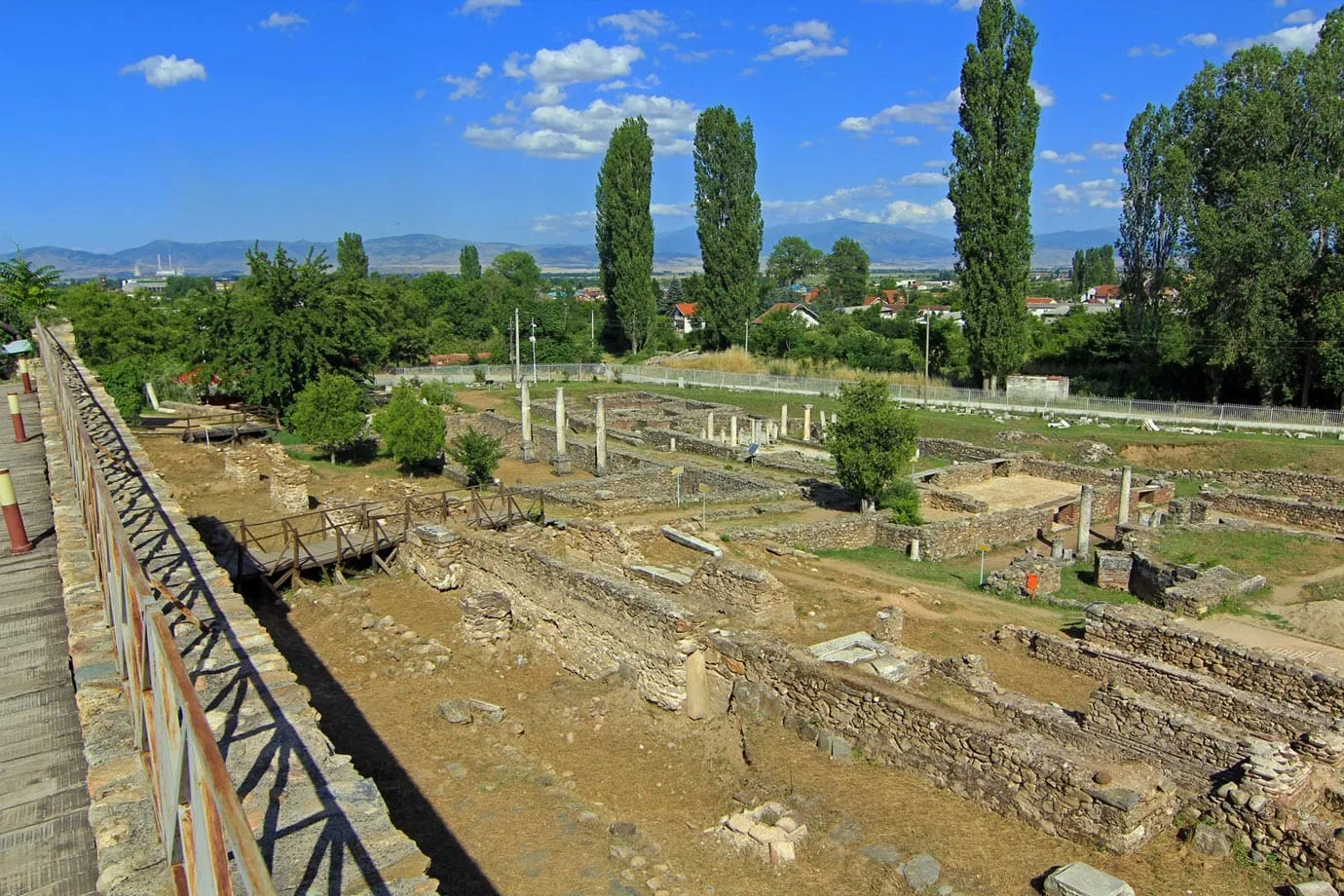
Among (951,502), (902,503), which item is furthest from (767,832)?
(951,502)

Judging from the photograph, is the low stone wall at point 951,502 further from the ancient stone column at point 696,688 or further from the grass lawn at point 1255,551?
the ancient stone column at point 696,688

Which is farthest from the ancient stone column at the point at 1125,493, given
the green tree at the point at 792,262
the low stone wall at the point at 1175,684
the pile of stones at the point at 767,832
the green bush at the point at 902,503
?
the green tree at the point at 792,262

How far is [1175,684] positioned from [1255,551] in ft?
32.4

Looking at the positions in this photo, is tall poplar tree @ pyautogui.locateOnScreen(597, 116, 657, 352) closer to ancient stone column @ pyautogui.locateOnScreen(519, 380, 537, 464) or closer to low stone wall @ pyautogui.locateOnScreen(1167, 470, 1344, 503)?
ancient stone column @ pyautogui.locateOnScreen(519, 380, 537, 464)

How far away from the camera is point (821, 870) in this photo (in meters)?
7.89

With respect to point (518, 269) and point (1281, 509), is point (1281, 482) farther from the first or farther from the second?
point (518, 269)

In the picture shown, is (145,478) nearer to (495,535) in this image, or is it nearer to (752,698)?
(495,535)

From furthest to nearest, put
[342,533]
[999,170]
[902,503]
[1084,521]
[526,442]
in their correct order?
[999,170] → [526,442] → [902,503] → [1084,521] → [342,533]

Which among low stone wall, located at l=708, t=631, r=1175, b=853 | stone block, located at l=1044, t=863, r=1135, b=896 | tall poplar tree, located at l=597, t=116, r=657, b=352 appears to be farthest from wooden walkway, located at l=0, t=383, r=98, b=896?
tall poplar tree, located at l=597, t=116, r=657, b=352

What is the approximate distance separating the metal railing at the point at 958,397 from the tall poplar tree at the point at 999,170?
2.73m

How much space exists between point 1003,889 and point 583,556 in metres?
9.45

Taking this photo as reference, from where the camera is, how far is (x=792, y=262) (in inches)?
5236

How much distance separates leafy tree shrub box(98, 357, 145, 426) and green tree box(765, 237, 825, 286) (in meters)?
107

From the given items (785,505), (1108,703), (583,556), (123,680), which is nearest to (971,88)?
(785,505)
